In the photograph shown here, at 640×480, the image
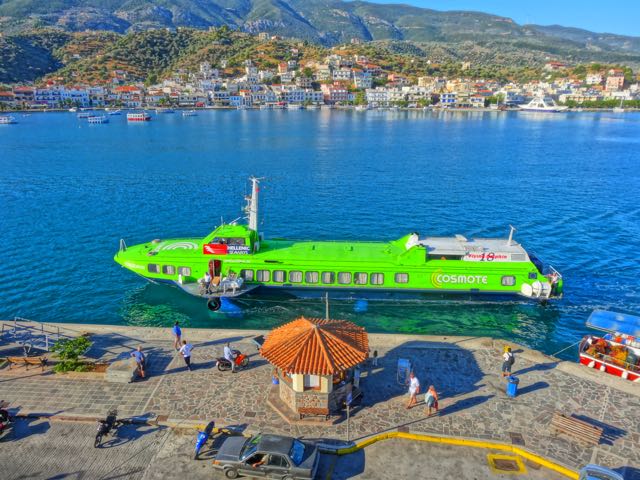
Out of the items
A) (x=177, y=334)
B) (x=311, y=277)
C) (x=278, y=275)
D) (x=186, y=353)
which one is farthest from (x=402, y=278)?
(x=186, y=353)

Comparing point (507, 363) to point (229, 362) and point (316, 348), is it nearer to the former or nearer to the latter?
point (316, 348)

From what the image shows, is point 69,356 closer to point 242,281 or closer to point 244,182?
point 242,281

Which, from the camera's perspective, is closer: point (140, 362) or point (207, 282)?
point (140, 362)

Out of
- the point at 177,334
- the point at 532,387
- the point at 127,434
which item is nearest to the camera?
the point at 127,434

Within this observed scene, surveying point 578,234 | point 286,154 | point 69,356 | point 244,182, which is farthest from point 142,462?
point 286,154

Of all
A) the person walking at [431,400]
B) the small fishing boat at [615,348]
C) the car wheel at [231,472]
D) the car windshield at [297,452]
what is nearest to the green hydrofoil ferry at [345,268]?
the small fishing boat at [615,348]

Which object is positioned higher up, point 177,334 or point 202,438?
point 177,334

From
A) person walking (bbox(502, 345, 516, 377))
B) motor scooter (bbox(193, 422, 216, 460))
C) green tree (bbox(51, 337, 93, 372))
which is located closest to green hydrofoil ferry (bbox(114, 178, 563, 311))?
green tree (bbox(51, 337, 93, 372))
